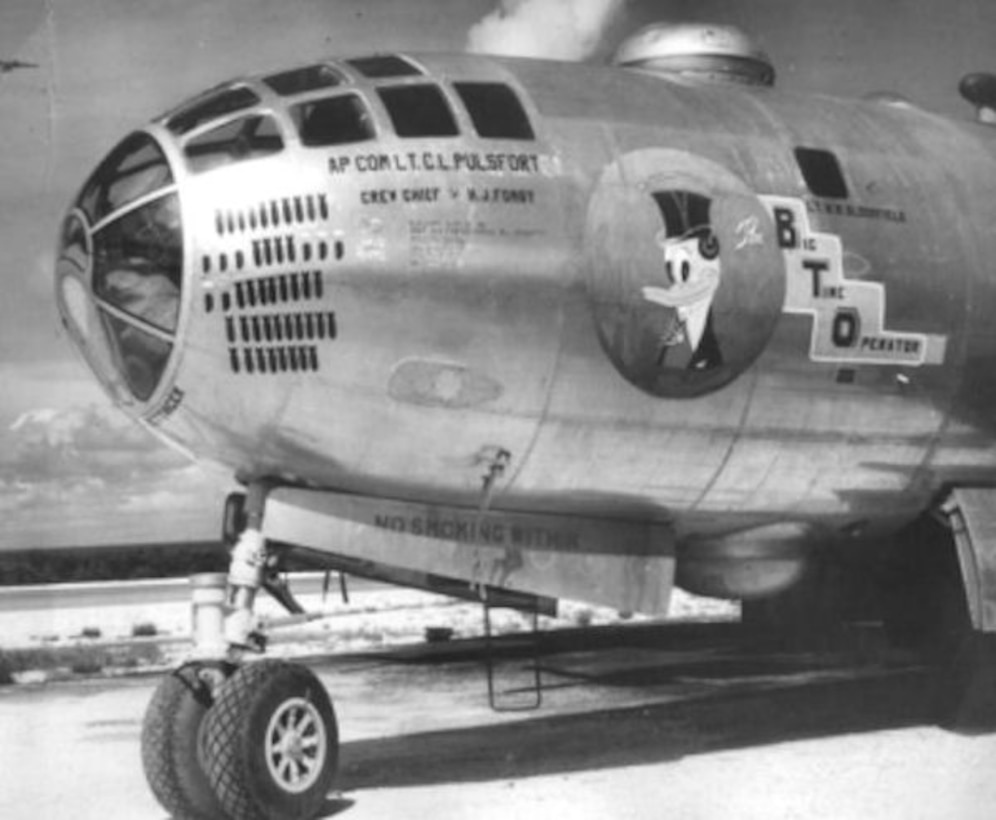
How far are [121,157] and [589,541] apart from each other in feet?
11.3

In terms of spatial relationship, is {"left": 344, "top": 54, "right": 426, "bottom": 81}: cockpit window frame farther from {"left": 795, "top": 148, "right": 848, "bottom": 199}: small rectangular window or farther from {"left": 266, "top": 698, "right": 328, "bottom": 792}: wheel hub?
{"left": 266, "top": 698, "right": 328, "bottom": 792}: wheel hub

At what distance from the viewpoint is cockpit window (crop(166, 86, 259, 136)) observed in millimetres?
7711

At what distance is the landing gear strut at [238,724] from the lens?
23.2 feet

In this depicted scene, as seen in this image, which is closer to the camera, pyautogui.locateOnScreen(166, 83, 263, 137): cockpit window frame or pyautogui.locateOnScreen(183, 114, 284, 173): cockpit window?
pyautogui.locateOnScreen(183, 114, 284, 173): cockpit window

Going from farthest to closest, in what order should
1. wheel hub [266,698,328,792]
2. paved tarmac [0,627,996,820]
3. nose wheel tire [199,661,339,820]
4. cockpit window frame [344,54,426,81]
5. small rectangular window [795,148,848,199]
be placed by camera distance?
small rectangular window [795,148,848,199] < cockpit window frame [344,54,426,81] < paved tarmac [0,627,996,820] < wheel hub [266,698,328,792] < nose wheel tire [199,661,339,820]

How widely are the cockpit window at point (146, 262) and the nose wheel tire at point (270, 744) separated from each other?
1831mm

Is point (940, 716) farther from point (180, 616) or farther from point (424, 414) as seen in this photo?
point (180, 616)

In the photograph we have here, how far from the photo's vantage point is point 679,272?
27.3ft

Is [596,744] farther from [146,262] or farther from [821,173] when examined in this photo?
Result: [146,262]

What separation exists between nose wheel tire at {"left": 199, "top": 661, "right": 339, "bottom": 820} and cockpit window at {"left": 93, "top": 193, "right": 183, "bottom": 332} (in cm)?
183

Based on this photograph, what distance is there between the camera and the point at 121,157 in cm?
782

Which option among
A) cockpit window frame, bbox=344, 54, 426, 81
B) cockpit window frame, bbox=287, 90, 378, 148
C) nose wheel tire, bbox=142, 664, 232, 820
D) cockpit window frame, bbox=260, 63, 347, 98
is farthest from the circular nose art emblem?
nose wheel tire, bbox=142, 664, 232, 820

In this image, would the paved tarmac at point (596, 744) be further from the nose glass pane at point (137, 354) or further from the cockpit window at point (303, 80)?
the cockpit window at point (303, 80)

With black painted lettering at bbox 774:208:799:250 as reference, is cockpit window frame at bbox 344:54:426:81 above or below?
above
